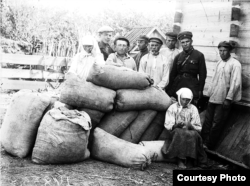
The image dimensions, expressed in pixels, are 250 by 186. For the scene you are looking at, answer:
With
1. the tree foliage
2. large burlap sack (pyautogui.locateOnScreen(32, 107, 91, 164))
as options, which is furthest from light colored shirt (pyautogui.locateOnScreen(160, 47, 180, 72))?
the tree foliage

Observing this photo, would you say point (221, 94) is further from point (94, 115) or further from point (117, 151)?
point (94, 115)

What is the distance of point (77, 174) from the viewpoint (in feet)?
13.4

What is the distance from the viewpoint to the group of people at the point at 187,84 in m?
4.87

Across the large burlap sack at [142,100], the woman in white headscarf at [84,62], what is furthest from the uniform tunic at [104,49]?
the large burlap sack at [142,100]

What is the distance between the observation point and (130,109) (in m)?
5.00

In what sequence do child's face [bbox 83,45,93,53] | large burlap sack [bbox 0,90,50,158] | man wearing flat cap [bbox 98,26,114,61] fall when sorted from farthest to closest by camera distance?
man wearing flat cap [bbox 98,26,114,61] < child's face [bbox 83,45,93,53] < large burlap sack [bbox 0,90,50,158]

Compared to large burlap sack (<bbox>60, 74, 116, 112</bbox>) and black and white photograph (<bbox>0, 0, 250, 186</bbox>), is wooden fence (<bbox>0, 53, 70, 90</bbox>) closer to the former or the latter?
black and white photograph (<bbox>0, 0, 250, 186</bbox>)

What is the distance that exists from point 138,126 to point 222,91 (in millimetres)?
1558

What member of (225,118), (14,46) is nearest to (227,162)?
(225,118)

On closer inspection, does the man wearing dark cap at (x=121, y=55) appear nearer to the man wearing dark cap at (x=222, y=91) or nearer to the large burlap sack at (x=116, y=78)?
the large burlap sack at (x=116, y=78)

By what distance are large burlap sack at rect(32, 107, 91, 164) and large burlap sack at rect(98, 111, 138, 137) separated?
616mm

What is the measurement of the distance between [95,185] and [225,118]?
2.75 meters

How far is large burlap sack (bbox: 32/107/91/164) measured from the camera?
14.0ft

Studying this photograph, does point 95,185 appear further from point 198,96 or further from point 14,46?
point 14,46
